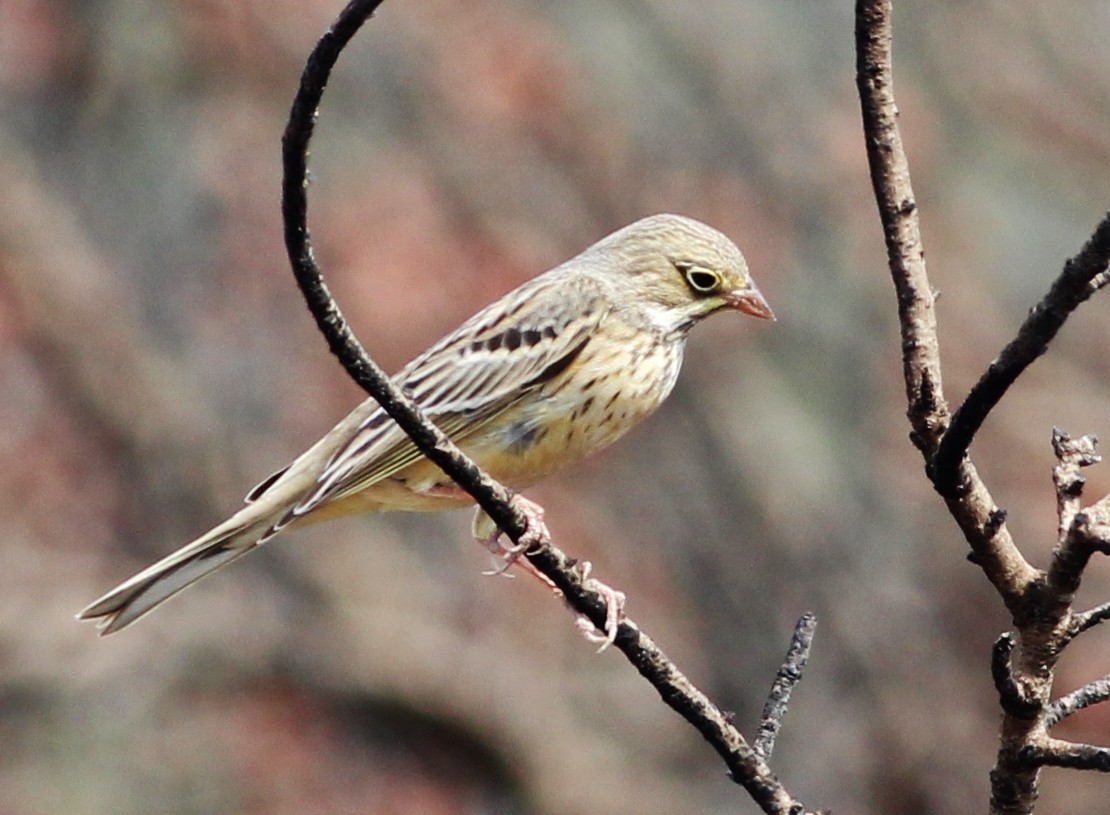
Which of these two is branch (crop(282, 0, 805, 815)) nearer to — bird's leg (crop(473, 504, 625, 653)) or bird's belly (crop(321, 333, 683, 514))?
bird's leg (crop(473, 504, 625, 653))

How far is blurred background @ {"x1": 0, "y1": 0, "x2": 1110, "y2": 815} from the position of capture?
1228cm

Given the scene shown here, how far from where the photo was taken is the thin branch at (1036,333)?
9.12ft

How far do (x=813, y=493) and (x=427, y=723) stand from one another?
135 inches

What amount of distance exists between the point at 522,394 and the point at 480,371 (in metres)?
0.29

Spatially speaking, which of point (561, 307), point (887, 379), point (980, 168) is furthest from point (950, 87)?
point (561, 307)

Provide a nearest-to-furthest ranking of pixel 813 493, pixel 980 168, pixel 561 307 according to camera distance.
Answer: pixel 561 307 < pixel 813 493 < pixel 980 168

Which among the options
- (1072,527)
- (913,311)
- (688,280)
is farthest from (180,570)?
(1072,527)

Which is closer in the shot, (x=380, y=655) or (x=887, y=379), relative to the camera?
(x=380, y=655)

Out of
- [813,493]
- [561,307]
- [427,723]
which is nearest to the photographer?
[561,307]

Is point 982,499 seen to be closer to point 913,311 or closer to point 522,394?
point 913,311

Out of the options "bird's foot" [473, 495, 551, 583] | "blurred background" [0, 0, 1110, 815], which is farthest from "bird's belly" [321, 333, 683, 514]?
"blurred background" [0, 0, 1110, 815]

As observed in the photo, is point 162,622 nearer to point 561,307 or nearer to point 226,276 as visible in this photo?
point 226,276

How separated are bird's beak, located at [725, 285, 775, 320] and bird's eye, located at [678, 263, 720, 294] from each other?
0.06 metres

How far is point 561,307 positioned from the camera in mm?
5891
